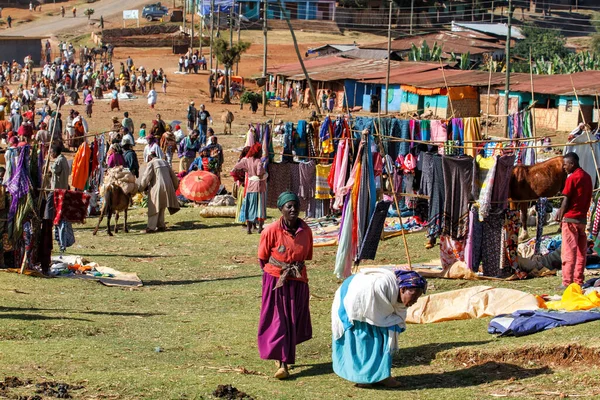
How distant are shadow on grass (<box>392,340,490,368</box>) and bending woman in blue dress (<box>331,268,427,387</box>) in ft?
2.77

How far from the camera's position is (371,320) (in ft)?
25.6

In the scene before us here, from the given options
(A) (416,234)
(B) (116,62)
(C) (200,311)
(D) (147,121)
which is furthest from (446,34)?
(C) (200,311)

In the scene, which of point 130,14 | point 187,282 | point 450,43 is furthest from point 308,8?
point 187,282

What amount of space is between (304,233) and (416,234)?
7397 millimetres

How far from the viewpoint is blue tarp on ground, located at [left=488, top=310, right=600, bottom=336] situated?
9062 mm

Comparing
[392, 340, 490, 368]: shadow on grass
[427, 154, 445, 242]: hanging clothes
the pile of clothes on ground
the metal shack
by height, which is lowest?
[392, 340, 490, 368]: shadow on grass

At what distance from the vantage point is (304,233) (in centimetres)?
866

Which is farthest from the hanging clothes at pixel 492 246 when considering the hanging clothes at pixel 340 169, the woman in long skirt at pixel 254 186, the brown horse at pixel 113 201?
the brown horse at pixel 113 201

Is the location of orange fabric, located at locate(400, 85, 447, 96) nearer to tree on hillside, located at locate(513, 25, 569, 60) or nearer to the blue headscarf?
tree on hillside, located at locate(513, 25, 569, 60)

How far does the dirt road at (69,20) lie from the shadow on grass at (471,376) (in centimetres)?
7187

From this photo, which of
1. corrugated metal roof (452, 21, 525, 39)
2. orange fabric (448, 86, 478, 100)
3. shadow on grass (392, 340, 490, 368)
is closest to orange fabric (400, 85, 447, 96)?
orange fabric (448, 86, 478, 100)

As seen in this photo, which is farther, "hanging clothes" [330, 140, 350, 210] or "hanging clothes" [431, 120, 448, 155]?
"hanging clothes" [431, 120, 448, 155]

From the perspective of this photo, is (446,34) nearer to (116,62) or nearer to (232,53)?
(232,53)

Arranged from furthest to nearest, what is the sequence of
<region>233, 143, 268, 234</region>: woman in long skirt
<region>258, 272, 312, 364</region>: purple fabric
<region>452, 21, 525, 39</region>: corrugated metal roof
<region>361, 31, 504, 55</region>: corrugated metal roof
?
<region>452, 21, 525, 39</region>: corrugated metal roof < <region>361, 31, 504, 55</region>: corrugated metal roof < <region>233, 143, 268, 234</region>: woman in long skirt < <region>258, 272, 312, 364</region>: purple fabric
